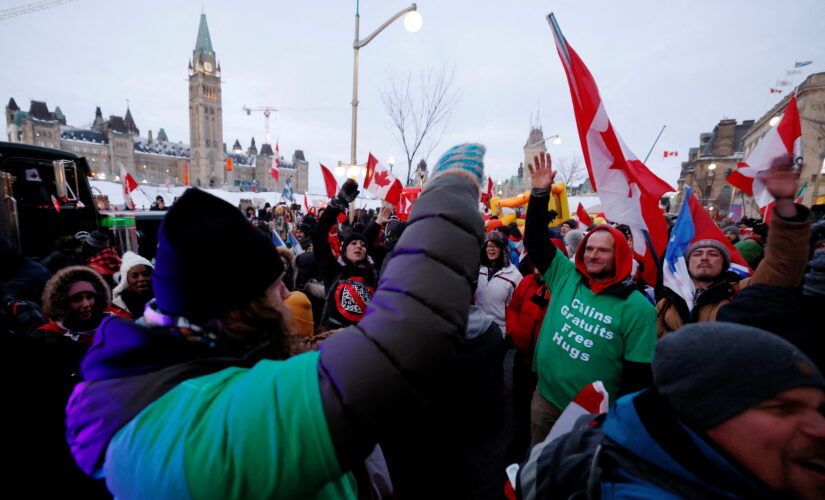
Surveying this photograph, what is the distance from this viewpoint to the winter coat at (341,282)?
3422 millimetres

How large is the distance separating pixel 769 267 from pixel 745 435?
1634mm

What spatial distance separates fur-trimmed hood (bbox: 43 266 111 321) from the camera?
105 inches

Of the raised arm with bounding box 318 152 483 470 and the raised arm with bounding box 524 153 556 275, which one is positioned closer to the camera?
the raised arm with bounding box 318 152 483 470

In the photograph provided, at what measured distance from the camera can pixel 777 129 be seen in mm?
3297

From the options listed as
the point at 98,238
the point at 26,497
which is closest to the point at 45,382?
the point at 26,497

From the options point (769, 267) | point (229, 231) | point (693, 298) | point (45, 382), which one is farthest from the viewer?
point (693, 298)

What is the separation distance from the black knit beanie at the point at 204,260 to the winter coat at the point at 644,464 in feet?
3.87

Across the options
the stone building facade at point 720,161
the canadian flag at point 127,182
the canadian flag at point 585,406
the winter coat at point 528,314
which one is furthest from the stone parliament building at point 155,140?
the canadian flag at point 585,406

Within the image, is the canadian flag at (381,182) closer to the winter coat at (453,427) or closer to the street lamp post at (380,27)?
the street lamp post at (380,27)

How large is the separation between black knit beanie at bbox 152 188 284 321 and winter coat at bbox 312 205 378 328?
243cm

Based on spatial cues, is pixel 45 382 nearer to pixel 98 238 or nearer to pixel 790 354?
pixel 790 354

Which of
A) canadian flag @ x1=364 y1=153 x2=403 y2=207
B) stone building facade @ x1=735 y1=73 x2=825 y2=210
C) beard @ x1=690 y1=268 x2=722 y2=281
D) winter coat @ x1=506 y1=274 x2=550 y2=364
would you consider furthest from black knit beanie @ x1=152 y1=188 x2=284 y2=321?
stone building facade @ x1=735 y1=73 x2=825 y2=210

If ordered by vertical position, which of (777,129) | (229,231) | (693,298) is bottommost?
(693,298)

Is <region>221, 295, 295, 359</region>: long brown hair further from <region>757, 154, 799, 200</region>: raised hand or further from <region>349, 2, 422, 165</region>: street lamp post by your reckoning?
<region>349, 2, 422, 165</region>: street lamp post
